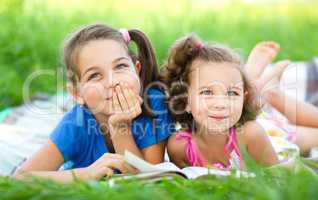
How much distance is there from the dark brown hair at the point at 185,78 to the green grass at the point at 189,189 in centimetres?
95

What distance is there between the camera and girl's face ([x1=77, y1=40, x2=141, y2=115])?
8.38 ft

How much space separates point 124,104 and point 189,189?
0.83 meters

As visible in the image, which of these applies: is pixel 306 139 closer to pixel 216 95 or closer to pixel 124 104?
pixel 216 95

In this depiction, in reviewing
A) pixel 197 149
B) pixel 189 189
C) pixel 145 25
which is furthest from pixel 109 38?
pixel 145 25

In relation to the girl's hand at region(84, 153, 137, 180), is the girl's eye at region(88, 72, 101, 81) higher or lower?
higher

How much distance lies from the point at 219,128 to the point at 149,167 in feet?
1.89

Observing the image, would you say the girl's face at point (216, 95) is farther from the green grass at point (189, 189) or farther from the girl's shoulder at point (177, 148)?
the green grass at point (189, 189)

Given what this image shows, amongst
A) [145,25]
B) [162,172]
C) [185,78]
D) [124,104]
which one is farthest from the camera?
[145,25]

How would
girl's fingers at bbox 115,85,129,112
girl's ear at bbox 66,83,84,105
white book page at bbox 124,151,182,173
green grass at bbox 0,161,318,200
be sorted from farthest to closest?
girl's ear at bbox 66,83,84,105 < girl's fingers at bbox 115,85,129,112 < white book page at bbox 124,151,182,173 < green grass at bbox 0,161,318,200

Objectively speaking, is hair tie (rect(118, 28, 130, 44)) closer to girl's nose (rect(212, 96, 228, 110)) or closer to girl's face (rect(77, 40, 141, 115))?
girl's face (rect(77, 40, 141, 115))

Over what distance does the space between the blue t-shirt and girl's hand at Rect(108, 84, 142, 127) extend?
19 centimetres

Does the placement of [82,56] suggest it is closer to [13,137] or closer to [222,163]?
[222,163]

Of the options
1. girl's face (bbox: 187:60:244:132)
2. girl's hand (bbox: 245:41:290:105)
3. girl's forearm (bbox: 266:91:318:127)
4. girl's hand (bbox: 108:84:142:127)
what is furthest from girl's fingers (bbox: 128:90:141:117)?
girl's forearm (bbox: 266:91:318:127)

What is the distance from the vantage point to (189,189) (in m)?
1.73
